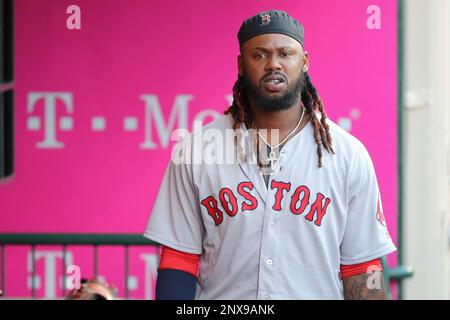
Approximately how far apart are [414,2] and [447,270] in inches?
60.5

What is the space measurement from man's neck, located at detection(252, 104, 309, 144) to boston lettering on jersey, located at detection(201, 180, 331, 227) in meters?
0.18

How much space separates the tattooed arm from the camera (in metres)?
3.47

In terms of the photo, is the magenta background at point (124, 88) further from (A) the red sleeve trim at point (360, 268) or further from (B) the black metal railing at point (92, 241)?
(A) the red sleeve trim at point (360, 268)

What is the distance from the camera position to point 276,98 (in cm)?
345

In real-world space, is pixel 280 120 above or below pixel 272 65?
below

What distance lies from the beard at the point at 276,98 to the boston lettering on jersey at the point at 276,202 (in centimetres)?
24

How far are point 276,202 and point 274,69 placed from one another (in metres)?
0.41

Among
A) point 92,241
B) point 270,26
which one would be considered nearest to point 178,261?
point 270,26

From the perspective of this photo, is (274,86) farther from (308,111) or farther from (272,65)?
(308,111)

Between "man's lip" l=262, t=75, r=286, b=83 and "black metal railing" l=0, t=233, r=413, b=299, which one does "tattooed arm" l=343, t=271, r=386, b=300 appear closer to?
"man's lip" l=262, t=75, r=286, b=83

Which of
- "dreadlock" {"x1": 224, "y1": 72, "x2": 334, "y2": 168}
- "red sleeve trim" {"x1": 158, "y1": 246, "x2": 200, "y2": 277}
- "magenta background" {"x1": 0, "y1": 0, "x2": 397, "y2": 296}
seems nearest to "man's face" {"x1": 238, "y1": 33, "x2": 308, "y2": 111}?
"dreadlock" {"x1": 224, "y1": 72, "x2": 334, "y2": 168}

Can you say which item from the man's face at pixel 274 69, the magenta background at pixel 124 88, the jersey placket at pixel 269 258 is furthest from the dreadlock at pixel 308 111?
the magenta background at pixel 124 88
